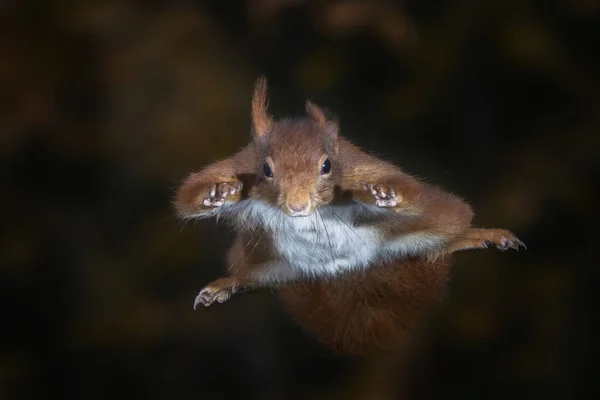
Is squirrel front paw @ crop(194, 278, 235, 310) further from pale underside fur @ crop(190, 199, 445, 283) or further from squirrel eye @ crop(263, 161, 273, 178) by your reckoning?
squirrel eye @ crop(263, 161, 273, 178)

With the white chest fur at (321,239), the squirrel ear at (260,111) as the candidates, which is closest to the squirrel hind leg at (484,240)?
the white chest fur at (321,239)

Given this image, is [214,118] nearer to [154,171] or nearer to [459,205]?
[154,171]

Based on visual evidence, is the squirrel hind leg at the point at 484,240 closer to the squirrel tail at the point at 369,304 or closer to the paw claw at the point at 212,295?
the squirrel tail at the point at 369,304

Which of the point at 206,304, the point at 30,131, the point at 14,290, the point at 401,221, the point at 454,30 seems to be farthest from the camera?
the point at 14,290

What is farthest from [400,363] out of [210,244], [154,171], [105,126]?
[105,126]

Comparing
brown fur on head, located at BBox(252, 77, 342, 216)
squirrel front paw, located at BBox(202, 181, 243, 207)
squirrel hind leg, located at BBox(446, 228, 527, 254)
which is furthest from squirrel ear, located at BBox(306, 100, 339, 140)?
squirrel hind leg, located at BBox(446, 228, 527, 254)

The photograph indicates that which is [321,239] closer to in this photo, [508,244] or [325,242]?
[325,242]

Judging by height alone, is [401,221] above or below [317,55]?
below
